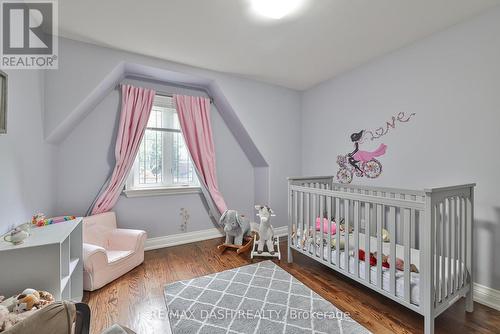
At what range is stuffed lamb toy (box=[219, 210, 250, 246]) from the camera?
2766 mm

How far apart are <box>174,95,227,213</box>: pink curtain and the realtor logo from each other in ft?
4.05

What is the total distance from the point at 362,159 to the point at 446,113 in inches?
34.1

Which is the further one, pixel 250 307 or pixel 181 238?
pixel 181 238

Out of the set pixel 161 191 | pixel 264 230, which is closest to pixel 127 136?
pixel 161 191

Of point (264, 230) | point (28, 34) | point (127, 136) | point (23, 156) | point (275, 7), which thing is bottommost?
point (264, 230)

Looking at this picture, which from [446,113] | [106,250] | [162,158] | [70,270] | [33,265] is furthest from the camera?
[162,158]

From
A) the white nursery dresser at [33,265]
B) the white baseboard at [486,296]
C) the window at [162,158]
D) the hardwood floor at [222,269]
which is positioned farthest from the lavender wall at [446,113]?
the white nursery dresser at [33,265]

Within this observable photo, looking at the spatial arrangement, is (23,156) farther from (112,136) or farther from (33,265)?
(112,136)

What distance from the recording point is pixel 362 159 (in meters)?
2.61

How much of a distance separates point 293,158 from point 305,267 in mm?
1659

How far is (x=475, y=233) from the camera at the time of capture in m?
1.80

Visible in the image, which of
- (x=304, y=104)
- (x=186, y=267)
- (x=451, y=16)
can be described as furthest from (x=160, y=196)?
(x=451, y=16)

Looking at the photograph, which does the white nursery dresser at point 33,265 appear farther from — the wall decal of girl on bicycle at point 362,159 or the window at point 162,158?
the wall decal of girl on bicycle at point 362,159

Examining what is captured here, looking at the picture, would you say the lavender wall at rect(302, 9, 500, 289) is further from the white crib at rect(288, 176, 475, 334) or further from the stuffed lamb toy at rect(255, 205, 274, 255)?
the stuffed lamb toy at rect(255, 205, 274, 255)
